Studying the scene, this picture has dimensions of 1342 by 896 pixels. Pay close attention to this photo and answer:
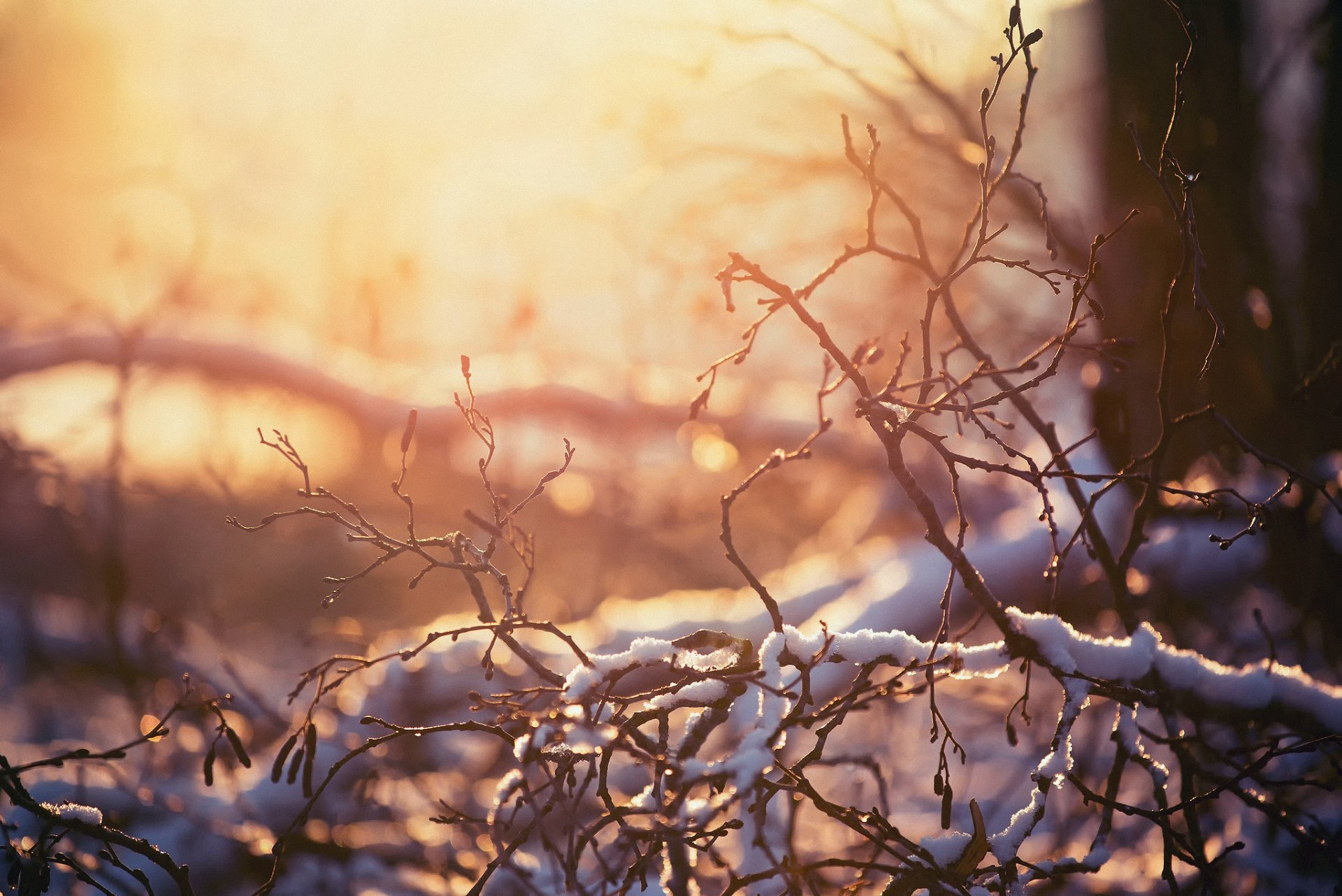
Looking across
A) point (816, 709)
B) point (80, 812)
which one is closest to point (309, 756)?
point (80, 812)

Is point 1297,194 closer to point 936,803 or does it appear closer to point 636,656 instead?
point 936,803

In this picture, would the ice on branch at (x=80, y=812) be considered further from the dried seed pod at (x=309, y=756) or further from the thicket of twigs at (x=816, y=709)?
the dried seed pod at (x=309, y=756)

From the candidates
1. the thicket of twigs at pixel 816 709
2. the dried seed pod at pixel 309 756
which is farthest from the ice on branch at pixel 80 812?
the dried seed pod at pixel 309 756

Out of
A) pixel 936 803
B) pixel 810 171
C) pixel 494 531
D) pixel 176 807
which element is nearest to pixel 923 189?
pixel 810 171

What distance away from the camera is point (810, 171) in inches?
160

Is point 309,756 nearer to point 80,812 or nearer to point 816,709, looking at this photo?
point 80,812

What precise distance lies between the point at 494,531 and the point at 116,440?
3672mm

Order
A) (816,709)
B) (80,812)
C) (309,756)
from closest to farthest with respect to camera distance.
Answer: (309,756) → (80,812) → (816,709)

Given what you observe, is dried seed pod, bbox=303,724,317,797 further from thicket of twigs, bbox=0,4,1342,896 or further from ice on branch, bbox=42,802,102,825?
ice on branch, bbox=42,802,102,825

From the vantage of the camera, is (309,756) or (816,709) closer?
(309,756)

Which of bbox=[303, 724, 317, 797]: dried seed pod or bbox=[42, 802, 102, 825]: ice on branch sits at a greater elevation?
bbox=[42, 802, 102, 825]: ice on branch

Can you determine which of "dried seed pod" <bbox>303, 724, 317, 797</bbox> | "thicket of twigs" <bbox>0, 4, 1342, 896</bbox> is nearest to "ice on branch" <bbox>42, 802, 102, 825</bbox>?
"thicket of twigs" <bbox>0, 4, 1342, 896</bbox>

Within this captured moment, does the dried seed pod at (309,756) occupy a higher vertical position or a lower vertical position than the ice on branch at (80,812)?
lower

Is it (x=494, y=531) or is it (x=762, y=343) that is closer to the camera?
(x=494, y=531)
